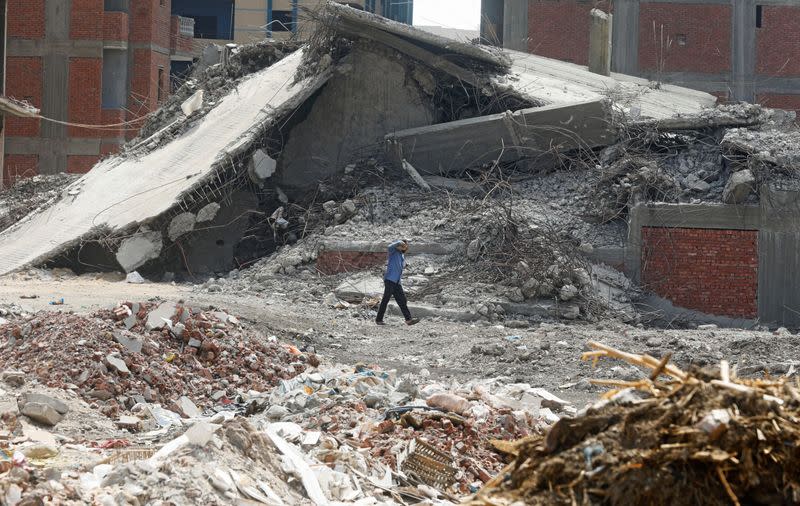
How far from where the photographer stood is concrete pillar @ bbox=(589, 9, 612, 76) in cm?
2383

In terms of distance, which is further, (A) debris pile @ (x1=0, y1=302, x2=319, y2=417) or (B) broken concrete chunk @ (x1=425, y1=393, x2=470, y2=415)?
(A) debris pile @ (x1=0, y1=302, x2=319, y2=417)

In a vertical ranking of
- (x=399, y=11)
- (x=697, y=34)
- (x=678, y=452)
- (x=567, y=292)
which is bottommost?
(x=567, y=292)

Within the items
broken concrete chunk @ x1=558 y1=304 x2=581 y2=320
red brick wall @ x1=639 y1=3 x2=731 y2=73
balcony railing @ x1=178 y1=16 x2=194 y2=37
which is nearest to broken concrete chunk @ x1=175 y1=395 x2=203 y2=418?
broken concrete chunk @ x1=558 y1=304 x2=581 y2=320

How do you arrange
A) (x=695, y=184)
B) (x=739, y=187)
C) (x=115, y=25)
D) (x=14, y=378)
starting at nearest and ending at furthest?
1. (x=14, y=378)
2. (x=739, y=187)
3. (x=695, y=184)
4. (x=115, y=25)

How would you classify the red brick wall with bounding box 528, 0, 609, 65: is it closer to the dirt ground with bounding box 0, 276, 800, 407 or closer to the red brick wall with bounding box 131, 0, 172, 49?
the red brick wall with bounding box 131, 0, 172, 49

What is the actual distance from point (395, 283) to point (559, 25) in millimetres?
22571

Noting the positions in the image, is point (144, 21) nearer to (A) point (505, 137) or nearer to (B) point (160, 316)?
(A) point (505, 137)

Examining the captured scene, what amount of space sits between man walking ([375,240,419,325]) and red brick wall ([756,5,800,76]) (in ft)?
80.8

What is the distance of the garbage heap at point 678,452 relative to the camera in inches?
172

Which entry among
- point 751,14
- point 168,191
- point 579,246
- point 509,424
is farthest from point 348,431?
point 751,14

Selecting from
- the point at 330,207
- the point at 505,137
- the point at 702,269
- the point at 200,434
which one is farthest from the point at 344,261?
the point at 200,434

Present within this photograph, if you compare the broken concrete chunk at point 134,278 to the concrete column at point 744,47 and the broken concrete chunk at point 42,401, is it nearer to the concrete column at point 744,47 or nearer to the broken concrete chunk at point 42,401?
the broken concrete chunk at point 42,401

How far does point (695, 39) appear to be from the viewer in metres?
34.9

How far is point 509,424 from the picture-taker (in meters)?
8.02
